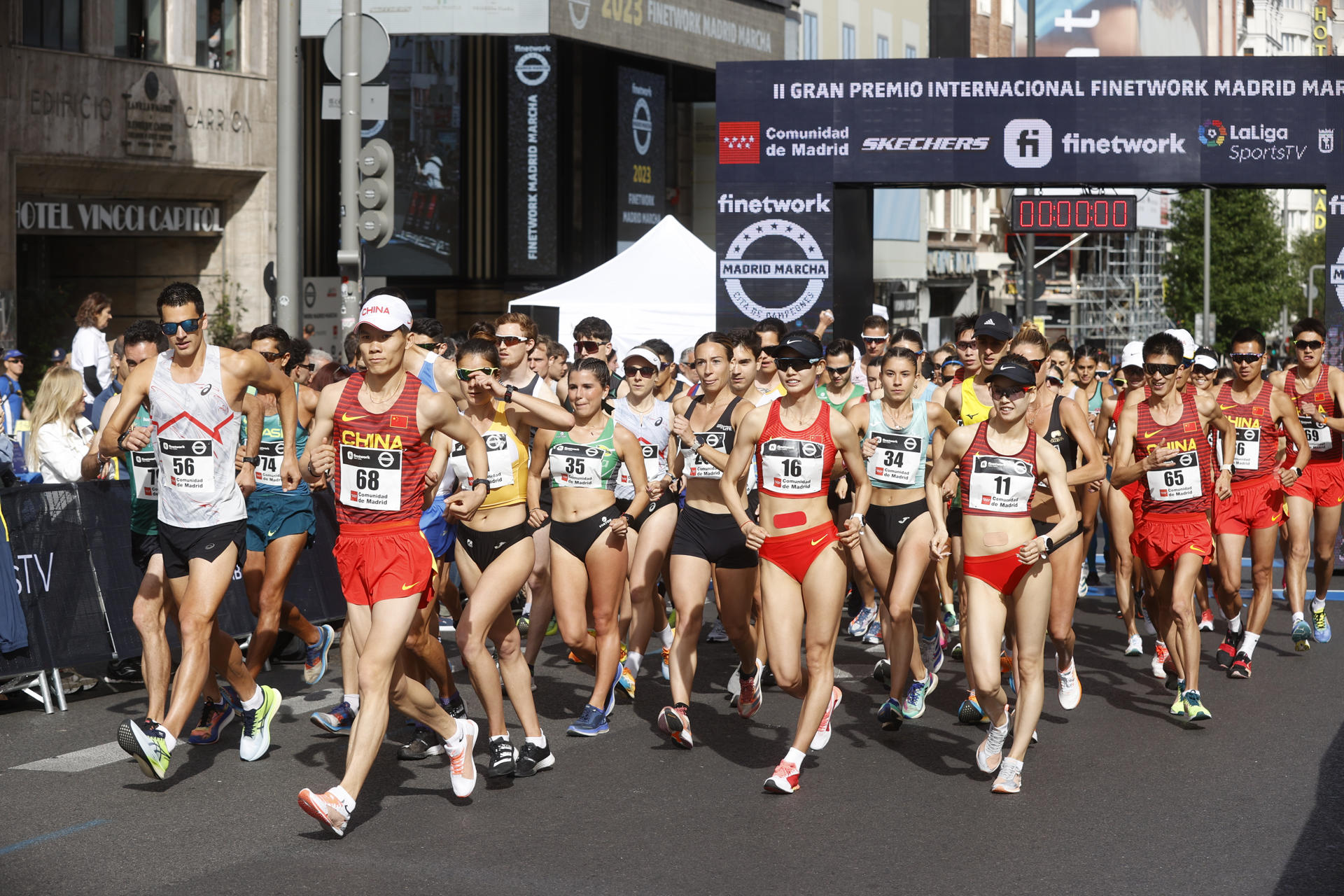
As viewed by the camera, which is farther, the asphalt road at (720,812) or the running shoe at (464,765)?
the running shoe at (464,765)

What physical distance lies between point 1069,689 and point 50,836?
5028 mm

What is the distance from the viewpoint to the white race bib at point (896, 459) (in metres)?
8.88

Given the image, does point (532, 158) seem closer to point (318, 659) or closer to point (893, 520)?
point (318, 659)

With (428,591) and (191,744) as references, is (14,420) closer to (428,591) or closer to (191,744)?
(191,744)

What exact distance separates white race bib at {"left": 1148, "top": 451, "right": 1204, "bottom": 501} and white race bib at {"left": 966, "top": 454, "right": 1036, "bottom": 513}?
1869mm

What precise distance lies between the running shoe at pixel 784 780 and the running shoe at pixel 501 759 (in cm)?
107

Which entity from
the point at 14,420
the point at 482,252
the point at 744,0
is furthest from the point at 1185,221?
the point at 14,420

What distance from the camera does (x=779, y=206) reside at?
15.9 meters

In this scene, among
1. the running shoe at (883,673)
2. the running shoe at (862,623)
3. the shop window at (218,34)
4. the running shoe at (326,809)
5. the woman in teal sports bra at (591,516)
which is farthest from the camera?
the shop window at (218,34)

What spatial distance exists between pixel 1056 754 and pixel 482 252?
931 inches

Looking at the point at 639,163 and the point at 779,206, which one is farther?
the point at 639,163

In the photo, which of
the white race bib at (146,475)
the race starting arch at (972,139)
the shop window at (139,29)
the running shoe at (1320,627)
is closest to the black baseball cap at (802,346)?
the white race bib at (146,475)

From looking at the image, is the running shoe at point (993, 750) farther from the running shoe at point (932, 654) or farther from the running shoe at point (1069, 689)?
the running shoe at point (932, 654)

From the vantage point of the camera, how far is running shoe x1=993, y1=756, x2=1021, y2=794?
280 inches
